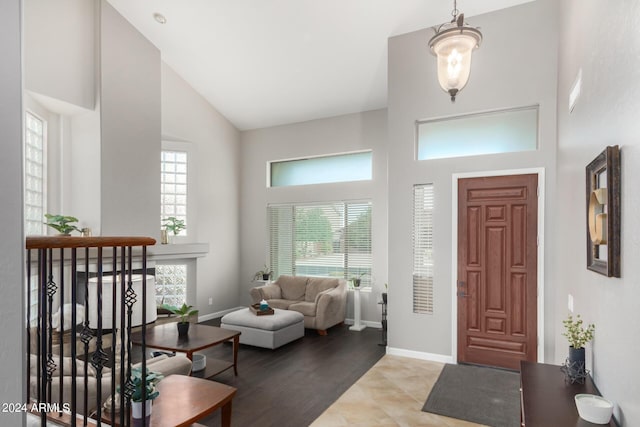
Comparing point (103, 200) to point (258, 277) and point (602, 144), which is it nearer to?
point (258, 277)

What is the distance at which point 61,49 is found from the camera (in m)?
4.27

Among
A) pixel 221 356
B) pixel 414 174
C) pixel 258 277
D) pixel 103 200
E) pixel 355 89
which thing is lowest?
pixel 221 356

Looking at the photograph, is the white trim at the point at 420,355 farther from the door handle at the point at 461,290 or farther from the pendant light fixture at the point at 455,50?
the pendant light fixture at the point at 455,50

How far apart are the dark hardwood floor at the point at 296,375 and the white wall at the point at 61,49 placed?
3.54 meters

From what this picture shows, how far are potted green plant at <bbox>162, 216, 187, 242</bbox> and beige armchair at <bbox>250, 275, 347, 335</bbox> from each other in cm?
154

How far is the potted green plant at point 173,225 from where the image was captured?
5.89 m

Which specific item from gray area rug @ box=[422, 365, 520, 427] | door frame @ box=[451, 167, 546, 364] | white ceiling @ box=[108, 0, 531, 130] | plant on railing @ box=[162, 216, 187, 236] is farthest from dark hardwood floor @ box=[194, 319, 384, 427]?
white ceiling @ box=[108, 0, 531, 130]

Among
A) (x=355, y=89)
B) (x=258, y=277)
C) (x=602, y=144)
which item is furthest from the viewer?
(x=258, y=277)

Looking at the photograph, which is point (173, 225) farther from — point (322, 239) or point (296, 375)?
point (296, 375)

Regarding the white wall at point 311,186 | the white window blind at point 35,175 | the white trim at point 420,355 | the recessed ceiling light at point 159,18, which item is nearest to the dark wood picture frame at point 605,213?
the white trim at point 420,355

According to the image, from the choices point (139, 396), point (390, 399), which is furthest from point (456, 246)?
point (139, 396)

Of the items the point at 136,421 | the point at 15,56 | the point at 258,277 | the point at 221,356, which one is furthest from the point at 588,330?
the point at 258,277

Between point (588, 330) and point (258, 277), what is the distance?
5.51 metres

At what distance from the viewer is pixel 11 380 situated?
93 cm
